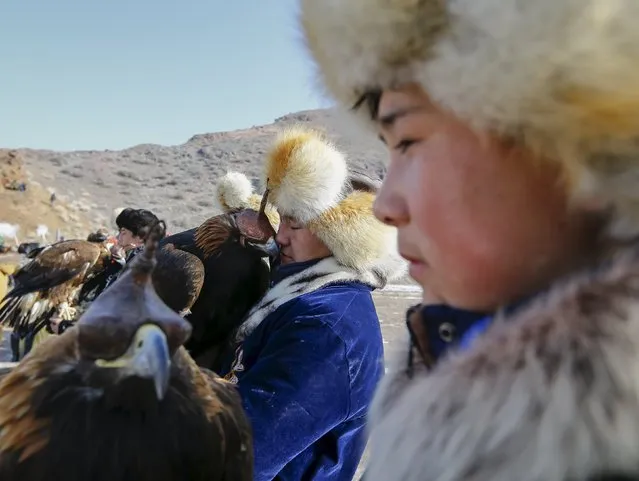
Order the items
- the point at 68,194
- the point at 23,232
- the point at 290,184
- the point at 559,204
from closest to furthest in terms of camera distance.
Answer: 1. the point at 559,204
2. the point at 290,184
3. the point at 23,232
4. the point at 68,194

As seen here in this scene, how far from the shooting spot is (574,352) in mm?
809

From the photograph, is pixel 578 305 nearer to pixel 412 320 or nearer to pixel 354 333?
pixel 412 320

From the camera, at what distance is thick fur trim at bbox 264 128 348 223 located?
2.59 meters

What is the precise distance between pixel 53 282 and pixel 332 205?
4.33 meters

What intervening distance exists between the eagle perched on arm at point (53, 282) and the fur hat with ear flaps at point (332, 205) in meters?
3.99

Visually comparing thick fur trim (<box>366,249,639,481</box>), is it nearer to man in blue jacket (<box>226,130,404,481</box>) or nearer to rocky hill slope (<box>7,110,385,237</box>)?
man in blue jacket (<box>226,130,404,481</box>)

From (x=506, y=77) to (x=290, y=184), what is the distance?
5.83 ft

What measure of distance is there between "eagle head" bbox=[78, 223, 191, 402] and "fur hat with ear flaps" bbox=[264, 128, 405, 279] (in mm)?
1390

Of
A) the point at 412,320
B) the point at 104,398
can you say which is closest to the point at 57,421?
the point at 104,398

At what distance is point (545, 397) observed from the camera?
2.66 ft

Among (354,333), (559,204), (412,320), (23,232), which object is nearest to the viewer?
(559,204)

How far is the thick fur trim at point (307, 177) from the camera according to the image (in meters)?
2.59

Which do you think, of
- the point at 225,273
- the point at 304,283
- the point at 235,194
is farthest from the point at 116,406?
the point at 235,194

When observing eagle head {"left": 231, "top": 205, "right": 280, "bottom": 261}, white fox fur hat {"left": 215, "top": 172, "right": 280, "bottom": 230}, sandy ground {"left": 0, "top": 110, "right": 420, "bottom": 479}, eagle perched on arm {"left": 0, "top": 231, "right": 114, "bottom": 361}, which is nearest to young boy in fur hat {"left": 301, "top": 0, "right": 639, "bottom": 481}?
eagle head {"left": 231, "top": 205, "right": 280, "bottom": 261}
